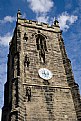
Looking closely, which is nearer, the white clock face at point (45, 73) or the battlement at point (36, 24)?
the white clock face at point (45, 73)

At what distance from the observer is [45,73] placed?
21.3 meters

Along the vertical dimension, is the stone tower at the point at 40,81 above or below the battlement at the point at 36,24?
below

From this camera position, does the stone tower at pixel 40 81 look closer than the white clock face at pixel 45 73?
Yes

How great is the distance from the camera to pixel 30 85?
65.0ft

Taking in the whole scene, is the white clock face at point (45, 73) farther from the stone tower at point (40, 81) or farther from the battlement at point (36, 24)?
the battlement at point (36, 24)

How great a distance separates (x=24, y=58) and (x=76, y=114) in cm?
783

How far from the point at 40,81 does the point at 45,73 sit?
1.20 m

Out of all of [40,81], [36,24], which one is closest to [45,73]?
[40,81]

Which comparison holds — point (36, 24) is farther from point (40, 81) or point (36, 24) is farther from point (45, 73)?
point (40, 81)

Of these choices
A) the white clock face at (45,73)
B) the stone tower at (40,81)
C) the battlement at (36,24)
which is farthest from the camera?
the battlement at (36,24)

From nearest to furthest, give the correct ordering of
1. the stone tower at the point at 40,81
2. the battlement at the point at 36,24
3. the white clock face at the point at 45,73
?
the stone tower at the point at 40,81
the white clock face at the point at 45,73
the battlement at the point at 36,24

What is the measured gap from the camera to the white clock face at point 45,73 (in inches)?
826

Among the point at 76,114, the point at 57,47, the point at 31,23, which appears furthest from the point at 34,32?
the point at 76,114

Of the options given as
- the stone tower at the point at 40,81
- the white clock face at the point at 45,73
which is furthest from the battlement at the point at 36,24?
the white clock face at the point at 45,73
